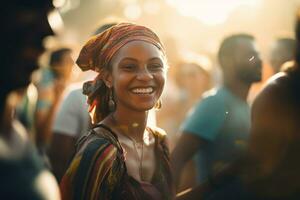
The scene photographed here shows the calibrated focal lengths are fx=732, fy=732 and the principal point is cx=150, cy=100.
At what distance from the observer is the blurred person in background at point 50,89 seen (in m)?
6.47

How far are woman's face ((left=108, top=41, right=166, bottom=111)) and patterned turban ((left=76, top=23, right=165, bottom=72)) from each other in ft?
0.15

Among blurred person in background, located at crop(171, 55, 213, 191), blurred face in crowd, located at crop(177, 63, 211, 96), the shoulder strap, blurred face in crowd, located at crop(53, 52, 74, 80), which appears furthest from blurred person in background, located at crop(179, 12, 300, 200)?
blurred face in crowd, located at crop(177, 63, 211, 96)

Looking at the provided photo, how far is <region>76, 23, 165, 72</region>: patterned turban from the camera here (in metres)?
4.46

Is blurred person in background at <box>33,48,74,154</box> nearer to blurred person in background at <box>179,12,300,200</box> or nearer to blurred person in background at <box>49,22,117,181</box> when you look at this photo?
blurred person in background at <box>49,22,117,181</box>

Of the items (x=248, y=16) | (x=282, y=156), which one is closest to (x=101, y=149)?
(x=282, y=156)

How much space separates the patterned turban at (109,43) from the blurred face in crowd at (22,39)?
1701 mm

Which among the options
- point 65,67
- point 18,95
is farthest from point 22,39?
point 65,67

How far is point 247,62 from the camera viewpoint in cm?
673

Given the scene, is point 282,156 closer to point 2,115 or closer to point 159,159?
point 159,159

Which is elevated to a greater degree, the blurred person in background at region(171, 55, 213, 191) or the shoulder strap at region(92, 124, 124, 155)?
the shoulder strap at region(92, 124, 124, 155)

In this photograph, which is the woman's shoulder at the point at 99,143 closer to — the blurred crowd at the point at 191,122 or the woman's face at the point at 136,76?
the blurred crowd at the point at 191,122

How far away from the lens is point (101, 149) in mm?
3996

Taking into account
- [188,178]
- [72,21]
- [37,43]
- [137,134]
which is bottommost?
[72,21]

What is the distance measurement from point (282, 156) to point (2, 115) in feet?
7.12
